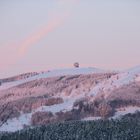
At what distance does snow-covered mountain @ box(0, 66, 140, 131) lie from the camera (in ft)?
85.5

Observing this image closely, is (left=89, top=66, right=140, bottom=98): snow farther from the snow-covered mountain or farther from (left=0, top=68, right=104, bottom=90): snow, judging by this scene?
(left=0, top=68, right=104, bottom=90): snow

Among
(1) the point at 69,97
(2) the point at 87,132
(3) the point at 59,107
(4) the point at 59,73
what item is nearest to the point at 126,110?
(3) the point at 59,107

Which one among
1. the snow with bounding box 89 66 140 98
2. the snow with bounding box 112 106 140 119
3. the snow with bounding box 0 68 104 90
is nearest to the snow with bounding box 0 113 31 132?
the snow with bounding box 112 106 140 119

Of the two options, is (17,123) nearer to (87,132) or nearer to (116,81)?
(116,81)

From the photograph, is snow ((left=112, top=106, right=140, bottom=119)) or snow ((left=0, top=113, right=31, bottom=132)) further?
snow ((left=0, top=113, right=31, bottom=132))

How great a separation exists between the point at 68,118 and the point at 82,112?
0.89 metres

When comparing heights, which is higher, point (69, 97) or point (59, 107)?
point (69, 97)

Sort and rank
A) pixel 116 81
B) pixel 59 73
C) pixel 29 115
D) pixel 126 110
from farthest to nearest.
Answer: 1. pixel 59 73
2. pixel 116 81
3. pixel 29 115
4. pixel 126 110

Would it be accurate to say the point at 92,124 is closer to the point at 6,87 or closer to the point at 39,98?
the point at 39,98

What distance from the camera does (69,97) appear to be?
31.7 m

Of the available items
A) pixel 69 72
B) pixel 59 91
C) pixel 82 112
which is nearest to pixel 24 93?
pixel 59 91

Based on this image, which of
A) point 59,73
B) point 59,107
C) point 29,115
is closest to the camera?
point 29,115

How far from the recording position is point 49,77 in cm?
4000

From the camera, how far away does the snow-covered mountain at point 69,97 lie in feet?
85.5
